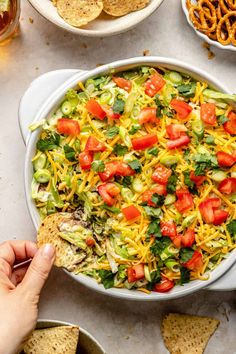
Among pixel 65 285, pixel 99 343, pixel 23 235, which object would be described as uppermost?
pixel 23 235

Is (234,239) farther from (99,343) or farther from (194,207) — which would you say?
(99,343)

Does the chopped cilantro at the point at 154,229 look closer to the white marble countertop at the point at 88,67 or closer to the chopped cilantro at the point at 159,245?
the chopped cilantro at the point at 159,245

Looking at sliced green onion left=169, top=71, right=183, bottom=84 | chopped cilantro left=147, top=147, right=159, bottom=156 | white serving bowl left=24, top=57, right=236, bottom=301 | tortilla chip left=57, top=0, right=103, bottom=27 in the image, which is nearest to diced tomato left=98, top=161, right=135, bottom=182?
chopped cilantro left=147, top=147, right=159, bottom=156

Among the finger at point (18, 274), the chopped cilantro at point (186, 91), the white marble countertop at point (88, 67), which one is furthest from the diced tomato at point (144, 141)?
the finger at point (18, 274)

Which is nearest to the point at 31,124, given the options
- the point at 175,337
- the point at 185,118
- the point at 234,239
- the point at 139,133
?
the point at 139,133

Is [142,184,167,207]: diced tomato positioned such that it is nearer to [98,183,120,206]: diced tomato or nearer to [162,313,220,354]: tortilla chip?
[98,183,120,206]: diced tomato
